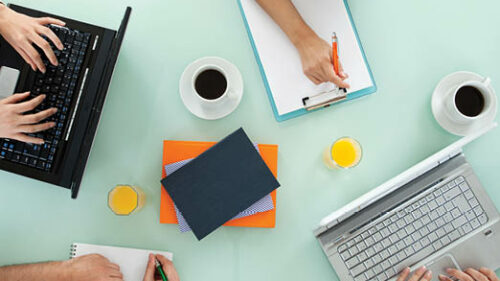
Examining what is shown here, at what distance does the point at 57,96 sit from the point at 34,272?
44 cm

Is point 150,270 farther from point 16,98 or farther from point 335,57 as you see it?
point 335,57

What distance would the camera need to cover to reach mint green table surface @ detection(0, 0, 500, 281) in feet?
3.39

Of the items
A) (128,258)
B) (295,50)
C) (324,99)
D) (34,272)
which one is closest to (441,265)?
(324,99)

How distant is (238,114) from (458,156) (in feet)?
1.85

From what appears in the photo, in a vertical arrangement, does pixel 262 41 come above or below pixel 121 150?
above

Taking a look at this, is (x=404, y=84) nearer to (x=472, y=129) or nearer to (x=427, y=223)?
(x=472, y=129)

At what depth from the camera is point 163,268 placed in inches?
39.0

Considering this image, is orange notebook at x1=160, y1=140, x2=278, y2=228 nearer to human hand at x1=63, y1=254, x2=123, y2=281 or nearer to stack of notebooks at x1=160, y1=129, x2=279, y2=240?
stack of notebooks at x1=160, y1=129, x2=279, y2=240

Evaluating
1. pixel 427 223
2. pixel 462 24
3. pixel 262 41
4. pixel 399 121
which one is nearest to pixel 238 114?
pixel 262 41

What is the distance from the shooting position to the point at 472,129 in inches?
40.1

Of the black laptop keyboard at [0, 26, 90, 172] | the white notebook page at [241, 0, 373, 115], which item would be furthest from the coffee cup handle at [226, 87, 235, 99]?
the black laptop keyboard at [0, 26, 90, 172]

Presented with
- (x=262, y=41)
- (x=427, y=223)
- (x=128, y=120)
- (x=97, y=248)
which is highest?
(x=262, y=41)

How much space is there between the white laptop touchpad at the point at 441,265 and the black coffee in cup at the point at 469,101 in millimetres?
361

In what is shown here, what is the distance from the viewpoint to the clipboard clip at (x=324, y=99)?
39.4 inches
